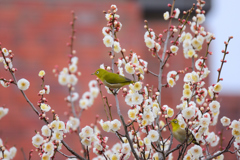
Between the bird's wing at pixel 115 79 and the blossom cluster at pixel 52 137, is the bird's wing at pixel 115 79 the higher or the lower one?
the higher one

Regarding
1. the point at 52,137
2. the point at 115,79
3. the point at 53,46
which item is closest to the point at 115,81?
the point at 115,79

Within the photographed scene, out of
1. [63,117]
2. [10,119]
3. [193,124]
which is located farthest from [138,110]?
[10,119]

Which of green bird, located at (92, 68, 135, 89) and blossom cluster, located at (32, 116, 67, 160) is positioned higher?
green bird, located at (92, 68, 135, 89)

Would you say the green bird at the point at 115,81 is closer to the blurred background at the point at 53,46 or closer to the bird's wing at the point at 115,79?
the bird's wing at the point at 115,79

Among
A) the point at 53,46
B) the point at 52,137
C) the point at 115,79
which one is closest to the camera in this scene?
the point at 52,137

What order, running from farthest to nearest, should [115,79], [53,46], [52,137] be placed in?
1. [53,46]
2. [115,79]
3. [52,137]

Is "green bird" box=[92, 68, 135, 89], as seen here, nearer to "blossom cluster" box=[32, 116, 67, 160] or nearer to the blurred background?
"blossom cluster" box=[32, 116, 67, 160]

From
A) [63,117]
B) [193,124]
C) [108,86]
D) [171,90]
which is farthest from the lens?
[171,90]

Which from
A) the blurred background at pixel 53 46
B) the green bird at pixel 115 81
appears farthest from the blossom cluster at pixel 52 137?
the blurred background at pixel 53 46

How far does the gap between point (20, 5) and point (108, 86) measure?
219cm

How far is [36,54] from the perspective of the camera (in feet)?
11.1

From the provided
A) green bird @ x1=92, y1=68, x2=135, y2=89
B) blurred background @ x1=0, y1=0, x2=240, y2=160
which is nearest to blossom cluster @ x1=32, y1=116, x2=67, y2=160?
green bird @ x1=92, y1=68, x2=135, y2=89

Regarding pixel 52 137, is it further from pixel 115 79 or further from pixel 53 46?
pixel 53 46

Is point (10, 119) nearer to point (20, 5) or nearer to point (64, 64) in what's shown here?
point (64, 64)
